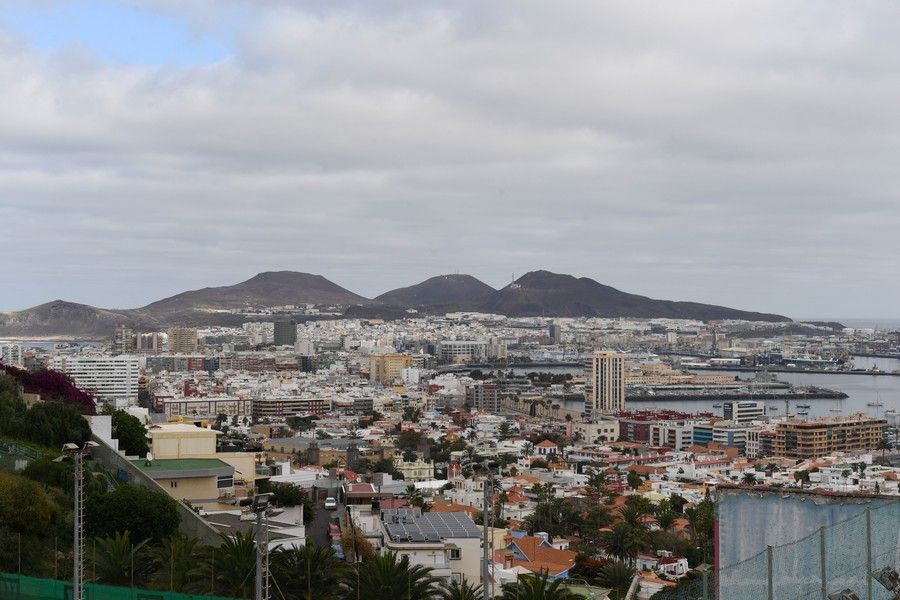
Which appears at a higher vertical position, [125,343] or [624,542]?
[125,343]

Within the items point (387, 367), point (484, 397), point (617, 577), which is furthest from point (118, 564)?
point (387, 367)

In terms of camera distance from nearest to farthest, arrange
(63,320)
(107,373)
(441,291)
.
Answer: (107,373) < (63,320) < (441,291)

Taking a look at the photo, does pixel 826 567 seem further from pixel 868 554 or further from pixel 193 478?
pixel 193 478

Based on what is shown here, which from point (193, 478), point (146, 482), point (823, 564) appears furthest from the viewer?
point (193, 478)

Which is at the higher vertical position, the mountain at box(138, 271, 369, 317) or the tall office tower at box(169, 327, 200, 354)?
the mountain at box(138, 271, 369, 317)

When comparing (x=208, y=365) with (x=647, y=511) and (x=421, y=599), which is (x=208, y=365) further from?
(x=421, y=599)

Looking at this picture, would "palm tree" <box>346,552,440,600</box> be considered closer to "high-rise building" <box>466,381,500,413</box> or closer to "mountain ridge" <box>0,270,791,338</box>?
"high-rise building" <box>466,381,500,413</box>

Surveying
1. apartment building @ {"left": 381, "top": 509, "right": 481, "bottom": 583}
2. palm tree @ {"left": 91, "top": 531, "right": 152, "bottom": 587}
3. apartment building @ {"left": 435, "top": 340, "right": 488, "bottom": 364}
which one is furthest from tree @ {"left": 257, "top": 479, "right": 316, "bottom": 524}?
apartment building @ {"left": 435, "top": 340, "right": 488, "bottom": 364}
